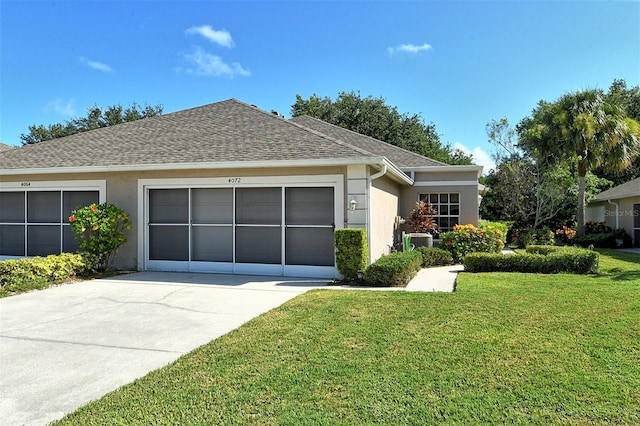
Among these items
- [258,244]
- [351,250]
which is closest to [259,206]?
[258,244]

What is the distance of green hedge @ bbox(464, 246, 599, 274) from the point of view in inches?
386

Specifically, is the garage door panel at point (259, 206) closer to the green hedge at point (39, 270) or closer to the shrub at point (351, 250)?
the shrub at point (351, 250)

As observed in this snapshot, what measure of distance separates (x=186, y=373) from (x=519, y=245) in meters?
19.2

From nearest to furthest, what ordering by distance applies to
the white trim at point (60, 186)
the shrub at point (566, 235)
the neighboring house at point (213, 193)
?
1. the neighboring house at point (213, 193)
2. the white trim at point (60, 186)
3. the shrub at point (566, 235)

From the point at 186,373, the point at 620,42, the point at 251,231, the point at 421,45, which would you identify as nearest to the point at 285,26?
the point at 421,45

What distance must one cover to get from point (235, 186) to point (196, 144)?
84.0 inches

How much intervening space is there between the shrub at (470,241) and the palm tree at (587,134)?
8.63 meters

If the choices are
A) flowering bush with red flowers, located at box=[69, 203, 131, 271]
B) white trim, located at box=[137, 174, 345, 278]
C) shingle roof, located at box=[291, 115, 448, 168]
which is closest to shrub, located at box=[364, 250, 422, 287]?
white trim, located at box=[137, 174, 345, 278]

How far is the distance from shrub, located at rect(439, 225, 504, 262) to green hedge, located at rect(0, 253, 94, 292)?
10.1m

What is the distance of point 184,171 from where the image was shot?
1046cm

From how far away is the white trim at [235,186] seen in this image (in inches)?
372

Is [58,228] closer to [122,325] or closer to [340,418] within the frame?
[122,325]

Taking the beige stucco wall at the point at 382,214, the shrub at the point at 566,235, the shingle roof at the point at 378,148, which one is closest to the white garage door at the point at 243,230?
the beige stucco wall at the point at 382,214

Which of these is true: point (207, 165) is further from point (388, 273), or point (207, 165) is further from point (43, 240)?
point (43, 240)
